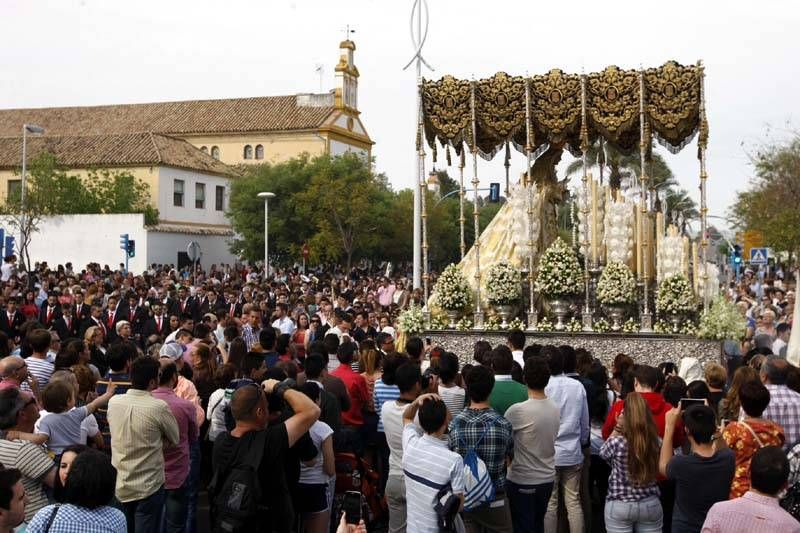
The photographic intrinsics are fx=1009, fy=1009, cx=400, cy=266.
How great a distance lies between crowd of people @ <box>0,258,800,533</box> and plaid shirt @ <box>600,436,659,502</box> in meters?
0.01

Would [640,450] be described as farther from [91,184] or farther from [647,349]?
[91,184]

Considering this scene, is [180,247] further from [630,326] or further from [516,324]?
[630,326]

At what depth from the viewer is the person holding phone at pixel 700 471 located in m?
6.16

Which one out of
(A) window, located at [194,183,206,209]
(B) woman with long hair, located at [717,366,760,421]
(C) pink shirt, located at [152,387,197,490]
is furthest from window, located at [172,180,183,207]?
(B) woman with long hair, located at [717,366,760,421]

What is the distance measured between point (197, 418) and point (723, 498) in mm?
4039

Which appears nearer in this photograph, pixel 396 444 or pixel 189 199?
pixel 396 444

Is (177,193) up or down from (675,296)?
up

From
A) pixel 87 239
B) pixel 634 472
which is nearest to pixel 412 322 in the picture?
pixel 634 472

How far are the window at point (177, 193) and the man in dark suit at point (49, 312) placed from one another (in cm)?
3677

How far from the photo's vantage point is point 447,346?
17.6 m

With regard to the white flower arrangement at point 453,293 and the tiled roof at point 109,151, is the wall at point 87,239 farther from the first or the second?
the white flower arrangement at point 453,293

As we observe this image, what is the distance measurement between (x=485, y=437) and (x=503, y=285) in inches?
434

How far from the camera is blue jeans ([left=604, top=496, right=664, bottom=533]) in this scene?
6.69 m

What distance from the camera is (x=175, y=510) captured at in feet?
26.1
